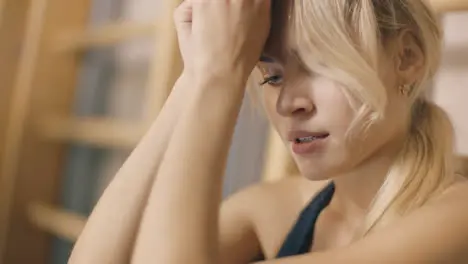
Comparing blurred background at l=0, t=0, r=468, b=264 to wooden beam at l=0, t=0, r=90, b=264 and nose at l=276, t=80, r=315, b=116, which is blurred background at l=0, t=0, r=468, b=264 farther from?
nose at l=276, t=80, r=315, b=116

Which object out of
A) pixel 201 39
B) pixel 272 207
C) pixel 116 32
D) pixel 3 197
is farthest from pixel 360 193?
pixel 3 197

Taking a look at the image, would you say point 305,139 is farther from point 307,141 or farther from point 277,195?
point 277,195

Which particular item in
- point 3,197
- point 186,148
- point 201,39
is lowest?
point 3,197

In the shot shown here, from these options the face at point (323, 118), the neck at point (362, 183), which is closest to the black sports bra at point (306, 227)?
the neck at point (362, 183)

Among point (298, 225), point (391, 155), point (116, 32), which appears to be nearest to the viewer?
point (391, 155)

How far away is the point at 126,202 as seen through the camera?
2.27ft

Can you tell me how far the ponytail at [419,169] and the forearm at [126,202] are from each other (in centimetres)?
26

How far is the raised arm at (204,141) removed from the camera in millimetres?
562

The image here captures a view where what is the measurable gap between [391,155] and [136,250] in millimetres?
315

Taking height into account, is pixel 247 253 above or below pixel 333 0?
below

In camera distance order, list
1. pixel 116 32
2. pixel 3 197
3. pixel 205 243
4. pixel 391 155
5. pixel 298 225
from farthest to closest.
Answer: pixel 3 197
pixel 116 32
pixel 298 225
pixel 391 155
pixel 205 243

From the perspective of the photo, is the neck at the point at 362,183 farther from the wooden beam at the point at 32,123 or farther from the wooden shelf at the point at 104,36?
the wooden beam at the point at 32,123

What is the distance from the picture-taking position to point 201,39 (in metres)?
0.65

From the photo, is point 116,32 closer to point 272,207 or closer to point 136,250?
point 272,207
